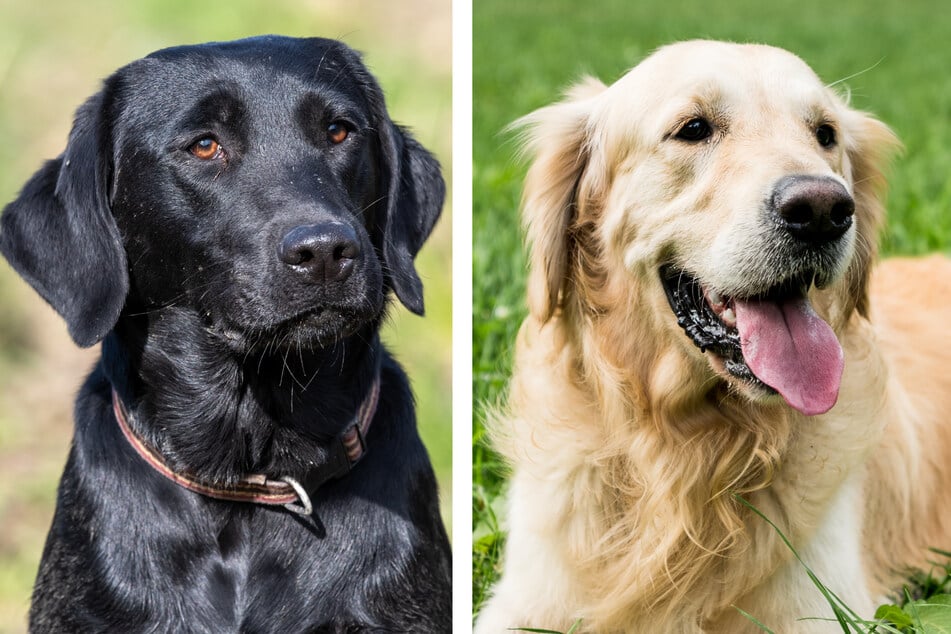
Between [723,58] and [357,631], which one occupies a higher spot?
[723,58]

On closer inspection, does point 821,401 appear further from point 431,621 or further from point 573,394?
point 431,621

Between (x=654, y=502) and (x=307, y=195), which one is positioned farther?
(x=654, y=502)

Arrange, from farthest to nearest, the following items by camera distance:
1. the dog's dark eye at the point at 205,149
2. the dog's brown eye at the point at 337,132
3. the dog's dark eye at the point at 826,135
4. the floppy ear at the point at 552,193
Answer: the floppy ear at the point at 552,193 → the dog's dark eye at the point at 826,135 → the dog's brown eye at the point at 337,132 → the dog's dark eye at the point at 205,149

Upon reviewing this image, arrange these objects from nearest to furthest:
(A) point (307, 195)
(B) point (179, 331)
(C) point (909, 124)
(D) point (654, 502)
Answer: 1. (A) point (307, 195)
2. (B) point (179, 331)
3. (D) point (654, 502)
4. (C) point (909, 124)

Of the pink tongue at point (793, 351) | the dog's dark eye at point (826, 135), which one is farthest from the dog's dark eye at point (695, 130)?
the pink tongue at point (793, 351)

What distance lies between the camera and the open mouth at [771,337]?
2.33 meters

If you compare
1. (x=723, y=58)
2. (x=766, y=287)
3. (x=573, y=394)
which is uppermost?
(x=723, y=58)

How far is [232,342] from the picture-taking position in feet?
7.72

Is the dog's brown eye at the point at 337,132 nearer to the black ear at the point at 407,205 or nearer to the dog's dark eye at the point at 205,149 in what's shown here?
the black ear at the point at 407,205

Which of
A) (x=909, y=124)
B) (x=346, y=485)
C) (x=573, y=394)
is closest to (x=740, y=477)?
(x=573, y=394)

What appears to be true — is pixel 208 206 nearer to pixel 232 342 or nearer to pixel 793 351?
pixel 232 342

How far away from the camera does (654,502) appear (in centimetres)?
257

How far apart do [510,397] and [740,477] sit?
632 mm

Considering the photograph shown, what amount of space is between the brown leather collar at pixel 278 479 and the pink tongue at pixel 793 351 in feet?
2.76
